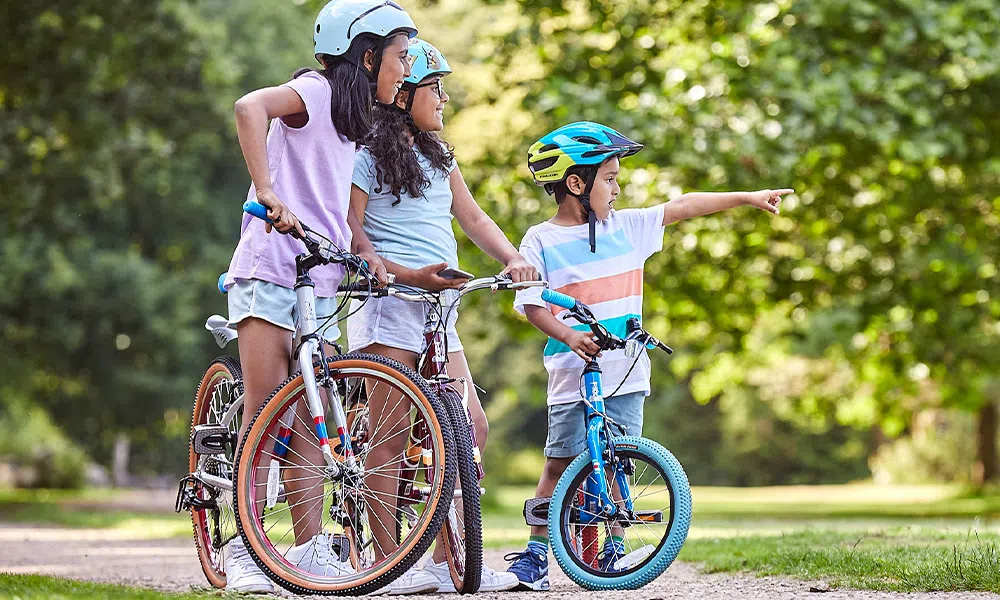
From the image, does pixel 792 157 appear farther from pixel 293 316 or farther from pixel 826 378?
pixel 826 378

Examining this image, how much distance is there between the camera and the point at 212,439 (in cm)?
501

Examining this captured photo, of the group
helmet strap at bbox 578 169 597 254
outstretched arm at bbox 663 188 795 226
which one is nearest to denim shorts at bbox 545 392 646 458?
helmet strap at bbox 578 169 597 254

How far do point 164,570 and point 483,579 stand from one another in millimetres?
3157

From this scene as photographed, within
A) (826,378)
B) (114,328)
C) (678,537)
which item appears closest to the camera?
(678,537)

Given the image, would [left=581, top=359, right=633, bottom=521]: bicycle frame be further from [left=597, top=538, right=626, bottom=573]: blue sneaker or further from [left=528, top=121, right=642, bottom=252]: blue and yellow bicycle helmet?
[left=528, top=121, right=642, bottom=252]: blue and yellow bicycle helmet

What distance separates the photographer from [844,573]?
5.00m

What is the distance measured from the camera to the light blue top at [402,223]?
15.7 ft

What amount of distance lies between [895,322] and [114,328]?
46.0 feet

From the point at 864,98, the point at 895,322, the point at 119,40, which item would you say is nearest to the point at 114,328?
the point at 119,40

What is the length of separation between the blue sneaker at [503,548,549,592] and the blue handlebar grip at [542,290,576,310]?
1.01 m

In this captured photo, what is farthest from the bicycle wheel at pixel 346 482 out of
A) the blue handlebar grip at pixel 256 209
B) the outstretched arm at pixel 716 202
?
the outstretched arm at pixel 716 202

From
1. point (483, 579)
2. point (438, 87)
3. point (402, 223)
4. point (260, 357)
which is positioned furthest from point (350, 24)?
point (483, 579)

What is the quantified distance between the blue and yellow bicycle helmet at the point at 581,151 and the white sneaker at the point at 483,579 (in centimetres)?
132

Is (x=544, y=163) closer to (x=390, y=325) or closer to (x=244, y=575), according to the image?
(x=390, y=325)
